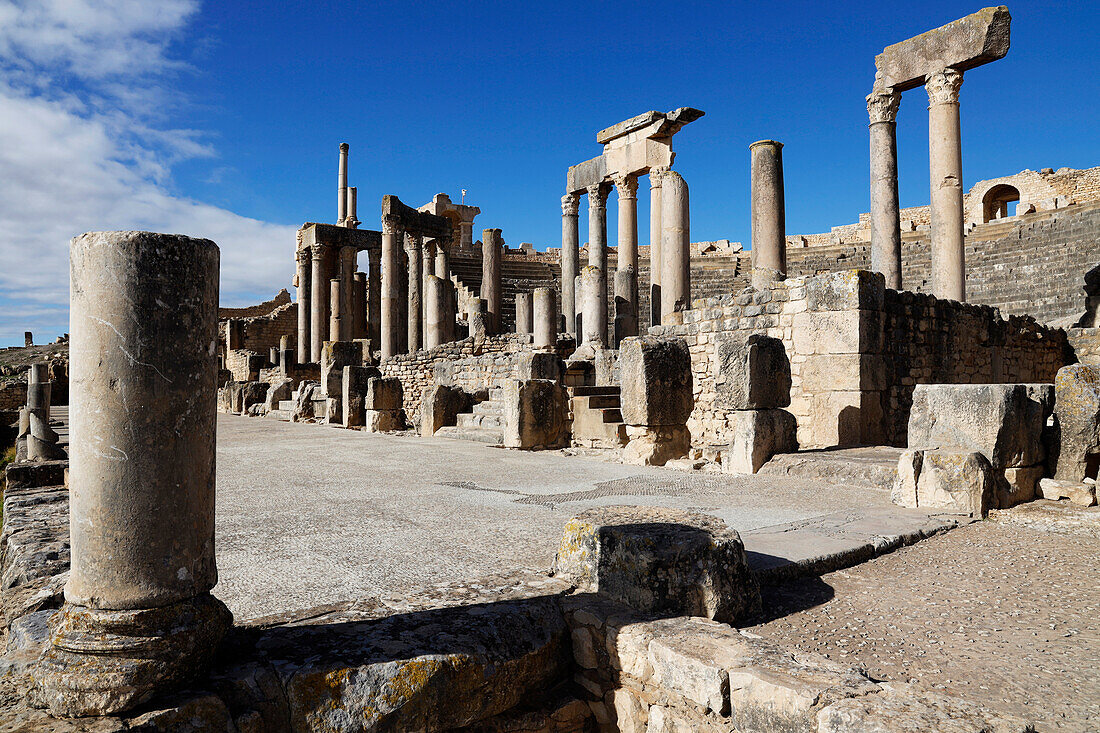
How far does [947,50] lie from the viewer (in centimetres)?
1239

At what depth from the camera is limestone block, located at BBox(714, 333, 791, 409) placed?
23.6ft

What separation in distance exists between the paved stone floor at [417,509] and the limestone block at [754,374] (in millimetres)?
882

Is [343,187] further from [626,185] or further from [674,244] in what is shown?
[674,244]

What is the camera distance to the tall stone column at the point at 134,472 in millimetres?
2256

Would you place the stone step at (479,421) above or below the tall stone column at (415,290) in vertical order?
below

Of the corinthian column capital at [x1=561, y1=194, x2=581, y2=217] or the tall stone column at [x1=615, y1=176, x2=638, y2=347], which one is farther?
the corinthian column capital at [x1=561, y1=194, x2=581, y2=217]

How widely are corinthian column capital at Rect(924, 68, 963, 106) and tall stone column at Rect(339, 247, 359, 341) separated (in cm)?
2107

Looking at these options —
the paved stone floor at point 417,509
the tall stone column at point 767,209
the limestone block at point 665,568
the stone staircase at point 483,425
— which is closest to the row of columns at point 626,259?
the stone staircase at point 483,425

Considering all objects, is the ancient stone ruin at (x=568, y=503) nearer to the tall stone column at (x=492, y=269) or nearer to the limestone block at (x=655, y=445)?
the limestone block at (x=655, y=445)

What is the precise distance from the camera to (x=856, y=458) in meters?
6.79

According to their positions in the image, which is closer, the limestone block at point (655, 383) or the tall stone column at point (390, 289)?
the limestone block at point (655, 383)

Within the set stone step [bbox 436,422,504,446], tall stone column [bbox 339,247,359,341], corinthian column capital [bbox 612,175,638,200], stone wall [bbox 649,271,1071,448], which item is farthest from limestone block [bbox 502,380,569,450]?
tall stone column [bbox 339,247,359,341]

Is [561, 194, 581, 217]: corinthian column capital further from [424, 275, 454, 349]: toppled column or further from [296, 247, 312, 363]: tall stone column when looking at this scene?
[296, 247, 312, 363]: tall stone column

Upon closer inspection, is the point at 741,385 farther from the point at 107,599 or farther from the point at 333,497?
the point at 107,599
